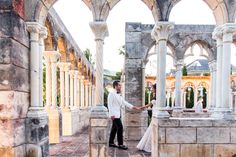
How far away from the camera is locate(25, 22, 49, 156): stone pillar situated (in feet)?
16.6

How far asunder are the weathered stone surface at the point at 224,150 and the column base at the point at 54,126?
4.70m

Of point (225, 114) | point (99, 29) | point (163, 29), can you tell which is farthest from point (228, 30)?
point (99, 29)

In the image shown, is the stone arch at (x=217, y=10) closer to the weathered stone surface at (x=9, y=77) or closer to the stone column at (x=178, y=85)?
the weathered stone surface at (x=9, y=77)

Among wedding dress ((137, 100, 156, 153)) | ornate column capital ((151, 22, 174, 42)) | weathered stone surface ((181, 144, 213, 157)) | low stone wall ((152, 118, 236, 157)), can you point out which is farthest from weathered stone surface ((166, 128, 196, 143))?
wedding dress ((137, 100, 156, 153))

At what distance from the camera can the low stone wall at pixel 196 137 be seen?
4.90 m

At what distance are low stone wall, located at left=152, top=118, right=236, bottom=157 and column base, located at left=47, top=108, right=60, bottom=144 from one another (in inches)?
160

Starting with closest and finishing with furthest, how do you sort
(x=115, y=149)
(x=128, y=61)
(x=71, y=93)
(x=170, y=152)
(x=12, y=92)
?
(x=12, y=92)
(x=170, y=152)
(x=115, y=149)
(x=128, y=61)
(x=71, y=93)

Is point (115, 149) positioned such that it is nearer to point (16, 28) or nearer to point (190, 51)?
point (16, 28)

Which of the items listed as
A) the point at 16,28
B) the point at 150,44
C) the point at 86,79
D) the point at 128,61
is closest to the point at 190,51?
the point at 150,44

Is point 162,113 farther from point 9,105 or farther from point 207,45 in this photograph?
point 207,45

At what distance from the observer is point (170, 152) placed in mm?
4902

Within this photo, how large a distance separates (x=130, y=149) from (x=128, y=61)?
306 centimetres

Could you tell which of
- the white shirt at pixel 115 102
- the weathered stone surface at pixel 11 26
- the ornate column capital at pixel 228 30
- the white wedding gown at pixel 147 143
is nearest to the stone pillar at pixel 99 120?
the white shirt at pixel 115 102

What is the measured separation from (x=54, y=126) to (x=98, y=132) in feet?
10.7
